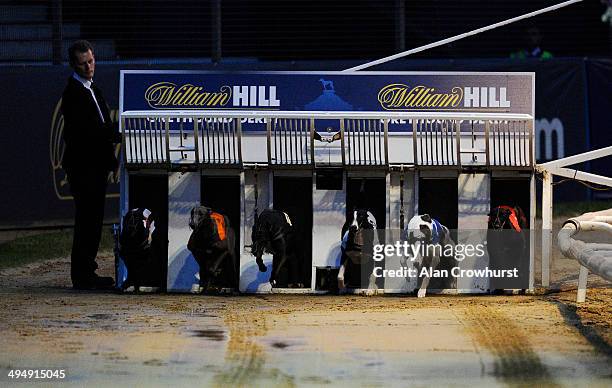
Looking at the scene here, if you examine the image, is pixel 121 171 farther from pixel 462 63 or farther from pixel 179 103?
pixel 462 63

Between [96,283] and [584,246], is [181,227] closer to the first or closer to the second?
[96,283]

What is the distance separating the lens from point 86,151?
30.5ft

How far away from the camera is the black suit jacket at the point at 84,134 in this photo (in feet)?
30.3

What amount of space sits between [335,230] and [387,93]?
1.00 metres

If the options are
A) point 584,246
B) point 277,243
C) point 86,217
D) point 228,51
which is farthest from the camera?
point 228,51

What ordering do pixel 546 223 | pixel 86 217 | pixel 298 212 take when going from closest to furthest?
pixel 298 212 < pixel 546 223 < pixel 86 217

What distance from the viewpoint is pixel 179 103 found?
361 inches

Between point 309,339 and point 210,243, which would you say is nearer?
point 309,339

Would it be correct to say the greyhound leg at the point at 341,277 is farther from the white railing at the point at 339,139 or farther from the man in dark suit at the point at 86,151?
the man in dark suit at the point at 86,151

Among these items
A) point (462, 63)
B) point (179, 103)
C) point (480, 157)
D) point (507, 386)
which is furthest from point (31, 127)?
point (507, 386)

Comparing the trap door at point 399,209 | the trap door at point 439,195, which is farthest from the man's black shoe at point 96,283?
the trap door at point 439,195

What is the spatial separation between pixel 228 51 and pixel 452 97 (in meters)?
7.17

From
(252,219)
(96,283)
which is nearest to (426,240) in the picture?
(252,219)

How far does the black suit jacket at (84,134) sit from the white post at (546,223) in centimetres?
289
